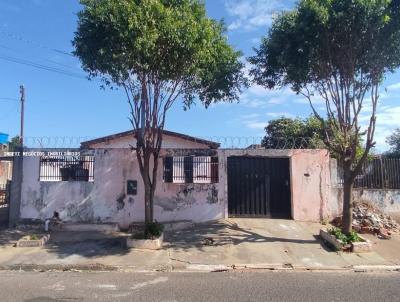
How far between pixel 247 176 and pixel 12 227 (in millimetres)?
7731

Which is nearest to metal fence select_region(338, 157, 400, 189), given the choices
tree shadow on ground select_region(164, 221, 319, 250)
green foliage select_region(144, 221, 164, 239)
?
tree shadow on ground select_region(164, 221, 319, 250)

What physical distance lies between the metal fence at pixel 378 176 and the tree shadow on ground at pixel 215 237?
419cm

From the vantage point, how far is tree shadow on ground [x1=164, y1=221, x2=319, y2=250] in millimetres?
11695

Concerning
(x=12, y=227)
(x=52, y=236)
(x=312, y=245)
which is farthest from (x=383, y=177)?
(x=12, y=227)

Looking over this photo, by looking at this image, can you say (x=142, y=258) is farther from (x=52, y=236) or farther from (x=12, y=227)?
(x=12, y=227)

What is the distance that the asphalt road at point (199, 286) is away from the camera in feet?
23.1

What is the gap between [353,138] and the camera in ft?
39.7

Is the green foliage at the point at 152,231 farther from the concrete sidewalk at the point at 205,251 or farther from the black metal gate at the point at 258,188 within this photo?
the black metal gate at the point at 258,188

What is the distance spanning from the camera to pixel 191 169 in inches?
564

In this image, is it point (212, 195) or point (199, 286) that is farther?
point (212, 195)

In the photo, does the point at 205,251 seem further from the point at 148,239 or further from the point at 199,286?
the point at 199,286

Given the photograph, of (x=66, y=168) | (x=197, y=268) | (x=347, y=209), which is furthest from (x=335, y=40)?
(x=66, y=168)

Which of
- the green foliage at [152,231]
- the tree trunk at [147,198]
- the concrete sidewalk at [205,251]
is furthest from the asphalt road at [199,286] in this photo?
the tree trunk at [147,198]

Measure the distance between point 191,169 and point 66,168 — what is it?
13.4 ft
